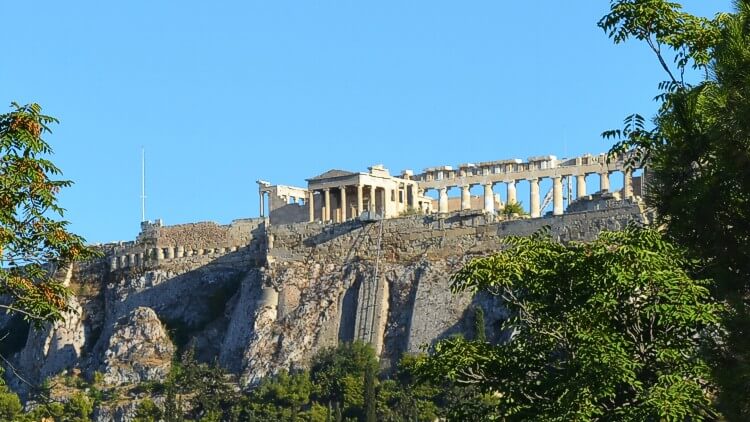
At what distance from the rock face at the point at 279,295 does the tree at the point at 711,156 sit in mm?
34328

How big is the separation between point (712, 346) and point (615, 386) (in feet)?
20.6

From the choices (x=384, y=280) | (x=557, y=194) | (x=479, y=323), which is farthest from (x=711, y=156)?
(x=557, y=194)

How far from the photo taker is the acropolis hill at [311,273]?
58.5 m

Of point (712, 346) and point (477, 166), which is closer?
point (712, 346)

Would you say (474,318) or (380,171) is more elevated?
(380,171)

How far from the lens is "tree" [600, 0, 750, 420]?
14.1 metres

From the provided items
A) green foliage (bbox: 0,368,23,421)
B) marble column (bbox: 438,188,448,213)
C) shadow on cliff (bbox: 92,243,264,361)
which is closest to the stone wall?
shadow on cliff (bbox: 92,243,264,361)

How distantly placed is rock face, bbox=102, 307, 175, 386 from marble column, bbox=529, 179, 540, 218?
1511cm

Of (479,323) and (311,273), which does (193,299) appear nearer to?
(311,273)

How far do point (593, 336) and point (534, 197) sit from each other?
48.3 m

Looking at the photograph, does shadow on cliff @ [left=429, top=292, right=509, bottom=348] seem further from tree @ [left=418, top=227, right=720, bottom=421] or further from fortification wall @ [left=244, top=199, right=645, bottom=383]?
tree @ [left=418, top=227, right=720, bottom=421]

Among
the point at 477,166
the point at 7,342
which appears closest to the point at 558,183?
the point at 477,166

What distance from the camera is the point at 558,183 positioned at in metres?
68.8

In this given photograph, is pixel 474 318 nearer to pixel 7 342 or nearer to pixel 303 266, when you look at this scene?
pixel 303 266
